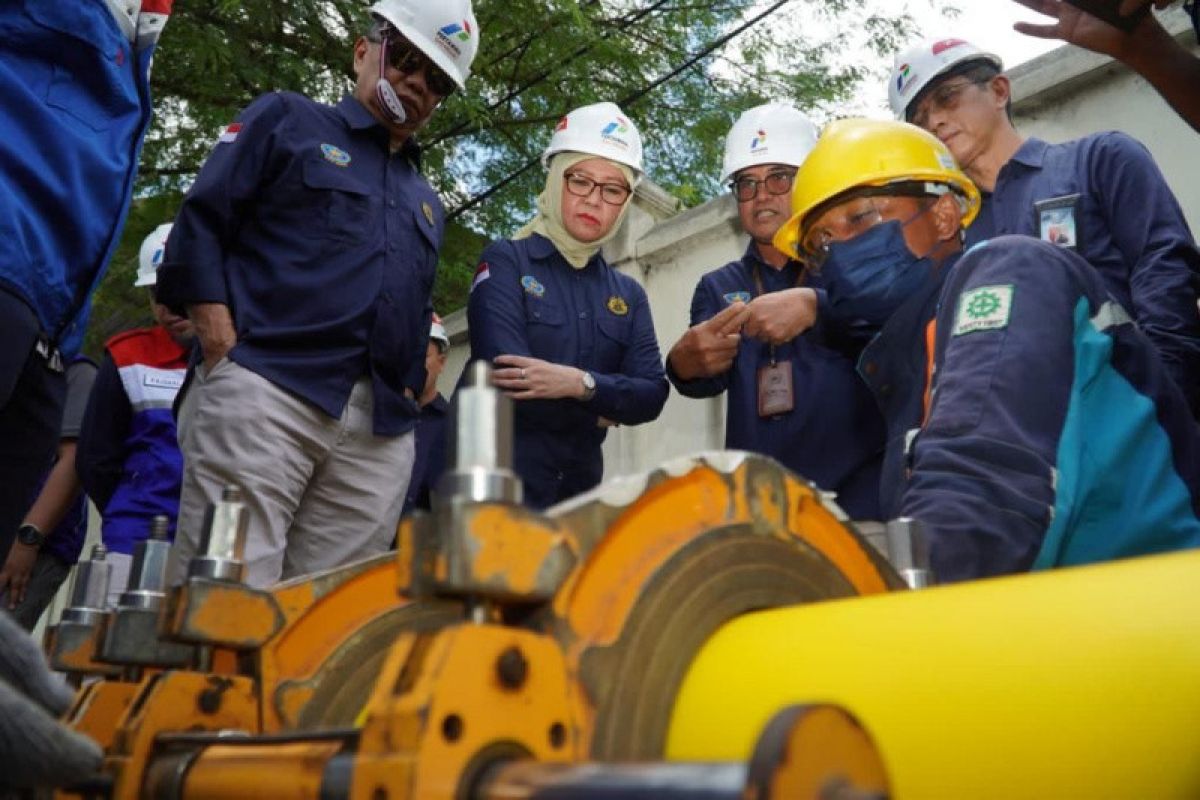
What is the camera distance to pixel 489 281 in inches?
152

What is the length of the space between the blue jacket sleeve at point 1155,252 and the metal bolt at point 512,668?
6.78ft

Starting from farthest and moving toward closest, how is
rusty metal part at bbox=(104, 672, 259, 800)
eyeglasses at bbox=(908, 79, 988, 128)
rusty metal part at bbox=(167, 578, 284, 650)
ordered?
eyeglasses at bbox=(908, 79, 988, 128), rusty metal part at bbox=(167, 578, 284, 650), rusty metal part at bbox=(104, 672, 259, 800)

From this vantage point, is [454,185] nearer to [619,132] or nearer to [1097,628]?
[619,132]

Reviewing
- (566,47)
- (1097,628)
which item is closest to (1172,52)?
(1097,628)

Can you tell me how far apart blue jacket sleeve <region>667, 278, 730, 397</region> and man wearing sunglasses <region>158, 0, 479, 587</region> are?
2.59ft

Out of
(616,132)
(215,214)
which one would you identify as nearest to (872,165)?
(215,214)

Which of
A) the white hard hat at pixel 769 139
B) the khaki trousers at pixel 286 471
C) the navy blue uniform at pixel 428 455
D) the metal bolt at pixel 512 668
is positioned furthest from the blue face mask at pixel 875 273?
the navy blue uniform at pixel 428 455

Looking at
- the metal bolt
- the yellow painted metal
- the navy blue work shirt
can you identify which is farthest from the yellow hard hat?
the metal bolt

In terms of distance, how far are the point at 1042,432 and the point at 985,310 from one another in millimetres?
189

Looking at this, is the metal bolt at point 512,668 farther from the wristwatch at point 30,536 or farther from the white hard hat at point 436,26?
the wristwatch at point 30,536

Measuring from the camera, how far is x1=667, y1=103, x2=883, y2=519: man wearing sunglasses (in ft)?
10.6

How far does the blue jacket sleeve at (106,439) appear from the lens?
4055mm

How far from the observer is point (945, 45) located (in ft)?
11.9

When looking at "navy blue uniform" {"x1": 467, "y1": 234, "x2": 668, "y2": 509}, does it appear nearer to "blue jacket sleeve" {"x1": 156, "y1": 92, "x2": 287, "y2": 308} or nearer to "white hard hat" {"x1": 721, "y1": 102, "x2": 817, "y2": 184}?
"white hard hat" {"x1": 721, "y1": 102, "x2": 817, "y2": 184}
